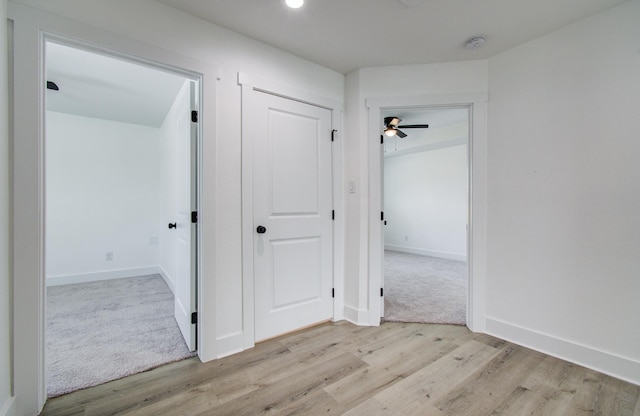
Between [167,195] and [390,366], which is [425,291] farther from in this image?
[167,195]

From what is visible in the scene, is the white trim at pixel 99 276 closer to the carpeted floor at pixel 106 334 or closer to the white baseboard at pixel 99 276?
the white baseboard at pixel 99 276

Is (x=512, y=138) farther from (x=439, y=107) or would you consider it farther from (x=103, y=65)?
(x=103, y=65)

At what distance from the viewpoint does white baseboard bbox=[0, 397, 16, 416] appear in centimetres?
131

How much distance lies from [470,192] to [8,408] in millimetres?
3285

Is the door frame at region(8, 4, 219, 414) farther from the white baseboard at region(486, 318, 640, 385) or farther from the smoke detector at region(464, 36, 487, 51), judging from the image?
the white baseboard at region(486, 318, 640, 385)

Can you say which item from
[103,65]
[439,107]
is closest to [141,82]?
→ [103,65]

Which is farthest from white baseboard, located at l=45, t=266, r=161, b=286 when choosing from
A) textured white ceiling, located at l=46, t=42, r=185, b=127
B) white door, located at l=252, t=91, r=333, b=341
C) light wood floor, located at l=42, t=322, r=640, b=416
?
white door, located at l=252, t=91, r=333, b=341

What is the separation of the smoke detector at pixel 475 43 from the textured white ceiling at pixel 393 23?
4cm

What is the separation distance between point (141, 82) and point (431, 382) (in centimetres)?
373

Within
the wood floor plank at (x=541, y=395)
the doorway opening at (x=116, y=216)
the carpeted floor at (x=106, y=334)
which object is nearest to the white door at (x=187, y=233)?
the doorway opening at (x=116, y=216)

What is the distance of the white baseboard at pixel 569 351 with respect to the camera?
1775mm

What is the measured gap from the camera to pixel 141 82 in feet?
9.52

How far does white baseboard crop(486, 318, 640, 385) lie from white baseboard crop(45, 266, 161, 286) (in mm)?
4733

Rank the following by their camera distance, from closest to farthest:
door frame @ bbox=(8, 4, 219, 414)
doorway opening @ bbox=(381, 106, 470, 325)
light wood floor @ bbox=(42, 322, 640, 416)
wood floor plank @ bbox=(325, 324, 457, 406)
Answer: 1. door frame @ bbox=(8, 4, 219, 414)
2. light wood floor @ bbox=(42, 322, 640, 416)
3. wood floor plank @ bbox=(325, 324, 457, 406)
4. doorway opening @ bbox=(381, 106, 470, 325)
